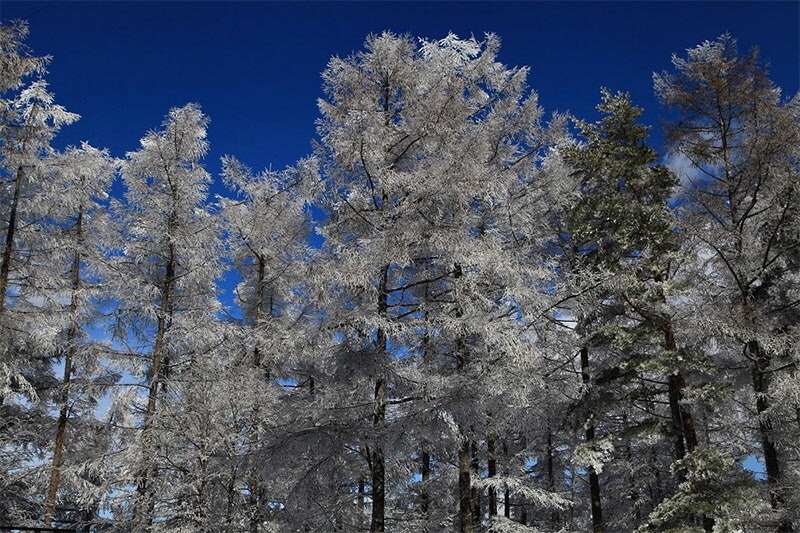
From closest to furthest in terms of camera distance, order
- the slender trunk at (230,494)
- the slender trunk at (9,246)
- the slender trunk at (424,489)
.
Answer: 1. the slender trunk at (230,494)
2. the slender trunk at (9,246)
3. the slender trunk at (424,489)

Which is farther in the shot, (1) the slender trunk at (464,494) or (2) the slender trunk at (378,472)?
(1) the slender trunk at (464,494)

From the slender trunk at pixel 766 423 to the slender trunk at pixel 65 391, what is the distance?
14.3 m

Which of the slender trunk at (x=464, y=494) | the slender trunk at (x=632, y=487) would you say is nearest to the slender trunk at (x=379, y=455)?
the slender trunk at (x=464, y=494)

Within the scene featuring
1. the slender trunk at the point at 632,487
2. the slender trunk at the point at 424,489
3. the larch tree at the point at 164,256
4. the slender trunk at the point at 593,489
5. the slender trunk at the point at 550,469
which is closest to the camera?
the larch tree at the point at 164,256

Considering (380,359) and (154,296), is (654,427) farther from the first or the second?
(154,296)

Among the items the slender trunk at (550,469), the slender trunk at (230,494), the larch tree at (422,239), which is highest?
the larch tree at (422,239)

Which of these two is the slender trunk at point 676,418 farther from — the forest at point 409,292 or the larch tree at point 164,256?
the larch tree at point 164,256

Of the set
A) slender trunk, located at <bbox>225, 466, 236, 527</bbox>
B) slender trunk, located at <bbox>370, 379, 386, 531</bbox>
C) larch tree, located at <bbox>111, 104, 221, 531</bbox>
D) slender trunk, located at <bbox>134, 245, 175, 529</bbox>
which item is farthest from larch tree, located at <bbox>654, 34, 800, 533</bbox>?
slender trunk, located at <bbox>134, 245, 175, 529</bbox>

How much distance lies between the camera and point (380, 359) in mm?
9367

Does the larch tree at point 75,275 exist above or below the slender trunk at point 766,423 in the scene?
above

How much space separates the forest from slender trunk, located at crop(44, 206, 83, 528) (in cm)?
9

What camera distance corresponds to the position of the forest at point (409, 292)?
9.31m

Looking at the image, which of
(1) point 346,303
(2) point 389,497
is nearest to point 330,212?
(1) point 346,303

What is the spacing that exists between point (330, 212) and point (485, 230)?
321cm
